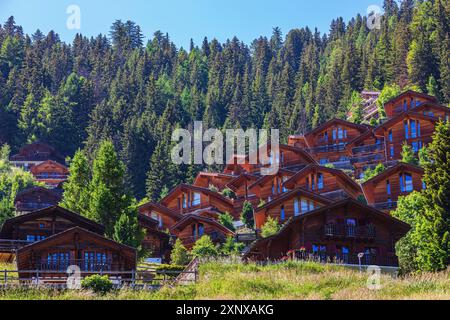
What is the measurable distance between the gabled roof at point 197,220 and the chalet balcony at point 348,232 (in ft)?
44.7

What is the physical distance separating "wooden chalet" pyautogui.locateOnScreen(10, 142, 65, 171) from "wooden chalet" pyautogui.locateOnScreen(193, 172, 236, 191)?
37.1 m

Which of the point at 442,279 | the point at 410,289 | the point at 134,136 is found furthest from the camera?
the point at 134,136

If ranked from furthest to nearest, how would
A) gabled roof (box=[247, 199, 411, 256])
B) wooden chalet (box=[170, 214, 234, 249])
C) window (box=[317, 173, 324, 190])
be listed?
window (box=[317, 173, 324, 190]), wooden chalet (box=[170, 214, 234, 249]), gabled roof (box=[247, 199, 411, 256])

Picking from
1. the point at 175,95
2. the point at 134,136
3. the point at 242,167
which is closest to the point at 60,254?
the point at 242,167

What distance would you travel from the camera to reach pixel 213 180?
9056 centimetres

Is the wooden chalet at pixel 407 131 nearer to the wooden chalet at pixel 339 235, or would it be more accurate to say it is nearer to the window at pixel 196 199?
the window at pixel 196 199

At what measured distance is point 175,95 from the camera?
158750 mm

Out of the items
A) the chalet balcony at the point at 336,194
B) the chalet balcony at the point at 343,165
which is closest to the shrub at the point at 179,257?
the chalet balcony at the point at 336,194

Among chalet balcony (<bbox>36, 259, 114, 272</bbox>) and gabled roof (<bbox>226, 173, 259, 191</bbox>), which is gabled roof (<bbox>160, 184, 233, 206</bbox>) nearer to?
gabled roof (<bbox>226, 173, 259, 191</bbox>)

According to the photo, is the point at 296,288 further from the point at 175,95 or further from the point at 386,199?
the point at 175,95

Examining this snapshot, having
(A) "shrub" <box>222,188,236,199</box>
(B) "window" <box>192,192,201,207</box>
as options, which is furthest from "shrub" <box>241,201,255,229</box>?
(A) "shrub" <box>222,188,236,199</box>

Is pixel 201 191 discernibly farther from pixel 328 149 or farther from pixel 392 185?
pixel 328 149

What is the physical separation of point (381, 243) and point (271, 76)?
373 feet

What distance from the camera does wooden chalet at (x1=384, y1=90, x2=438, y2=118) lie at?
93.6 m
